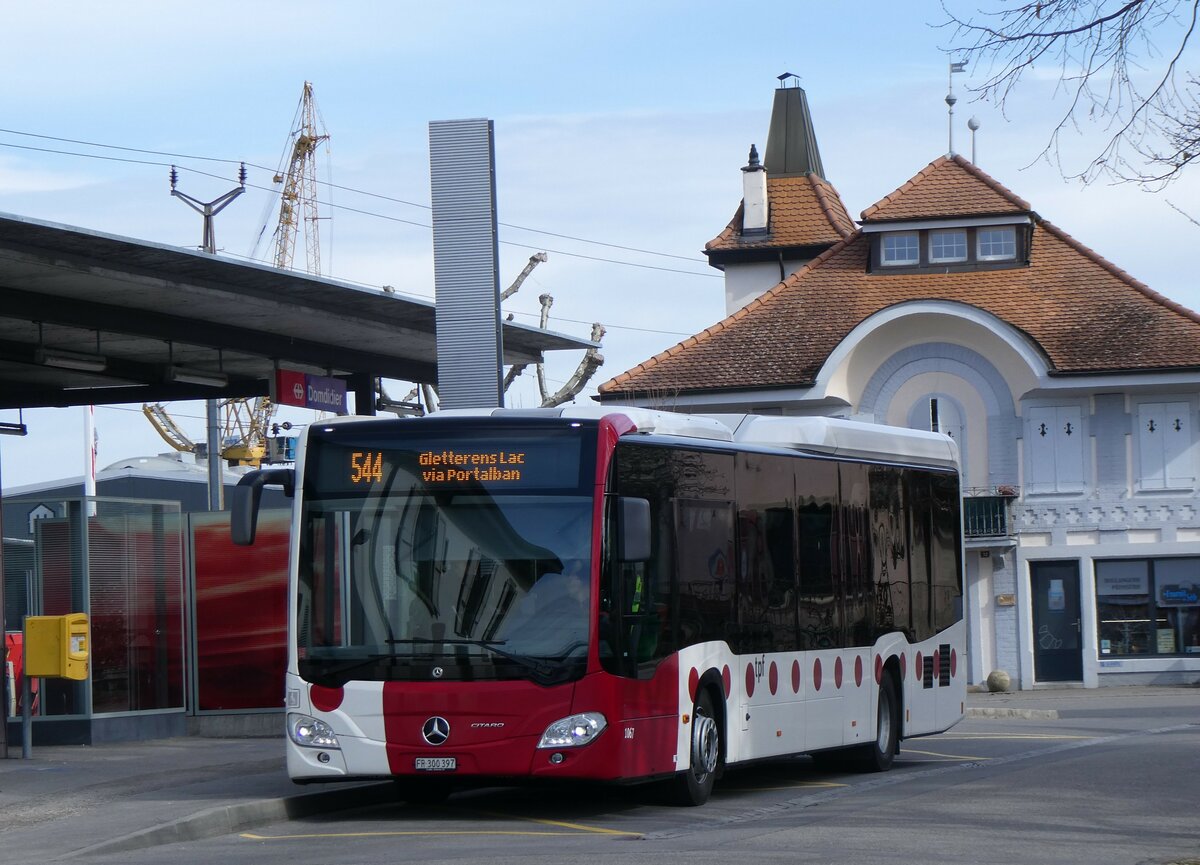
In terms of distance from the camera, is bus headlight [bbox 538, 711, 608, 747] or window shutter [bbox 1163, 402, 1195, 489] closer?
bus headlight [bbox 538, 711, 608, 747]

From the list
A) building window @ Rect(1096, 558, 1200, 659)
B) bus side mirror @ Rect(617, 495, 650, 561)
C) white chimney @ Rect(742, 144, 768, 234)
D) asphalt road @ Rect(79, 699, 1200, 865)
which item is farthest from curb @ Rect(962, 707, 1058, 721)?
white chimney @ Rect(742, 144, 768, 234)

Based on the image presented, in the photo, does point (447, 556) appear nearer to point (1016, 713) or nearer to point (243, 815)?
point (243, 815)

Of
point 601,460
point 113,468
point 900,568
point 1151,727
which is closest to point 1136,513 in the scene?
point 1151,727

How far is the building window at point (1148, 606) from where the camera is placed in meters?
38.9

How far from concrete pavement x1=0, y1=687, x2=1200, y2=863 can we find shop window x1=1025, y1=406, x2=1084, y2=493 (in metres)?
22.5

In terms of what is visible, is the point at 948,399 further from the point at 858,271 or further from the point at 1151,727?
the point at 1151,727

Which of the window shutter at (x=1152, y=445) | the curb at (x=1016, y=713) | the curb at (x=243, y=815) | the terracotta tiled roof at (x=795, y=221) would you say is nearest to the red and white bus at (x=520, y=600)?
the curb at (x=243, y=815)

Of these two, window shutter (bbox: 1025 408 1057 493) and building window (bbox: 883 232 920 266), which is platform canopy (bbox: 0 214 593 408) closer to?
window shutter (bbox: 1025 408 1057 493)

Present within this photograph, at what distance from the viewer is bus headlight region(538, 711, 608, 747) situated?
42.4 ft

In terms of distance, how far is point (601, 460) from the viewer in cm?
1330

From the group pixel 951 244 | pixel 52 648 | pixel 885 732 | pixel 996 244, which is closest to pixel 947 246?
pixel 951 244

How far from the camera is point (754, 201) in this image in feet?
161

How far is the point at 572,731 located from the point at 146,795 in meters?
3.91

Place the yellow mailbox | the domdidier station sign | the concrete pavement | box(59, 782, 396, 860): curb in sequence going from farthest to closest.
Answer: the domdidier station sign, the yellow mailbox, the concrete pavement, box(59, 782, 396, 860): curb
